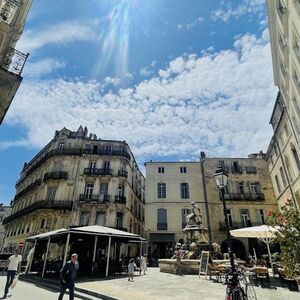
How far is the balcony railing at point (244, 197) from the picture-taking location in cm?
3002

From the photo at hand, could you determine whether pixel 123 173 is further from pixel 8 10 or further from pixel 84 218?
pixel 8 10

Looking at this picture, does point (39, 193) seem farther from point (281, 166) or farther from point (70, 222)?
point (281, 166)

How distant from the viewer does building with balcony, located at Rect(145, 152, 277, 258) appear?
29016mm

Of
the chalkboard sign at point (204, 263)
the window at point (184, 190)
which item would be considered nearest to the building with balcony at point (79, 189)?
the window at point (184, 190)

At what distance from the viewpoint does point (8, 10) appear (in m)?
11.5

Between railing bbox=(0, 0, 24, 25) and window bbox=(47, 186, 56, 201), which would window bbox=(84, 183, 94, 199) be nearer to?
window bbox=(47, 186, 56, 201)

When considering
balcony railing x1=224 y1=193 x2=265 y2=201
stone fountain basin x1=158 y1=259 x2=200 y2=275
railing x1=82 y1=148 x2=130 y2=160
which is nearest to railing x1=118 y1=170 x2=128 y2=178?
railing x1=82 y1=148 x2=130 y2=160

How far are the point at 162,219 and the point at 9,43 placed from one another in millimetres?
24530

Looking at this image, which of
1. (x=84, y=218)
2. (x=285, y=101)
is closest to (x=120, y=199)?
(x=84, y=218)

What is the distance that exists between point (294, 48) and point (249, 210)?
23.1 metres

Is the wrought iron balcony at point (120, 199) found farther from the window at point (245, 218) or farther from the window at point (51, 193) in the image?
the window at point (245, 218)

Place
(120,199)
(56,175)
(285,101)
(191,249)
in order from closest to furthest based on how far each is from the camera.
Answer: (285,101)
(191,249)
(120,199)
(56,175)

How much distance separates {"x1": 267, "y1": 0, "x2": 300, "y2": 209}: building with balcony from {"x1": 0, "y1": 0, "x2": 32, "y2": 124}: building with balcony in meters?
11.4

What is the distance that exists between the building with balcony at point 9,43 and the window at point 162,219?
73.6 ft
